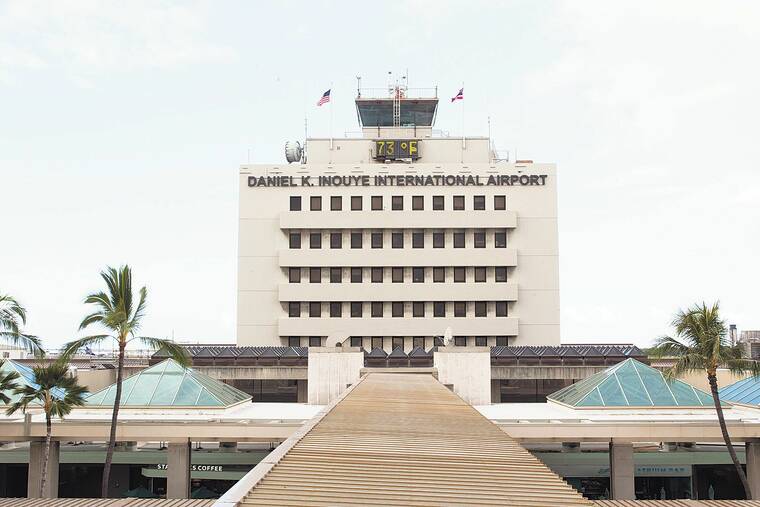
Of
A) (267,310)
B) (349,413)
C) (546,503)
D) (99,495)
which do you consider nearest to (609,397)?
(349,413)

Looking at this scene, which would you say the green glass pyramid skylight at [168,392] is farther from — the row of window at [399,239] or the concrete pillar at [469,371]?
the row of window at [399,239]

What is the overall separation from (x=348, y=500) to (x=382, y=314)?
69814 millimetres

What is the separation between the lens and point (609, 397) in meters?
45.2

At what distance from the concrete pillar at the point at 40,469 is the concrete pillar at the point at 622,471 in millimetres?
27546

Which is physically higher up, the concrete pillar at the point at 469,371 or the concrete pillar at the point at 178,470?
the concrete pillar at the point at 469,371

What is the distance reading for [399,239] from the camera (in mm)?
81562

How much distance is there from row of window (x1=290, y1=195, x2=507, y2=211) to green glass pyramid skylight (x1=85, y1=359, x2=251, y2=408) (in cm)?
3380

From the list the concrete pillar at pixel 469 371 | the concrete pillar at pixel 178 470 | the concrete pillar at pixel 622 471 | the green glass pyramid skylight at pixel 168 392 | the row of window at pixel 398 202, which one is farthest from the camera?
the row of window at pixel 398 202

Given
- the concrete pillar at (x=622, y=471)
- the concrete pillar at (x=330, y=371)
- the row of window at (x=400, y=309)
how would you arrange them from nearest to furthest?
the concrete pillar at (x=622, y=471), the concrete pillar at (x=330, y=371), the row of window at (x=400, y=309)

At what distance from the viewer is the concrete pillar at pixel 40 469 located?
37.3 metres

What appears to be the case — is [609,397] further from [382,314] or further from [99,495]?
[382,314]

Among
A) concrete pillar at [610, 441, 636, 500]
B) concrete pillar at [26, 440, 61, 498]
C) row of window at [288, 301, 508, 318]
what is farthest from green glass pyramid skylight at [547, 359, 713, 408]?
row of window at [288, 301, 508, 318]

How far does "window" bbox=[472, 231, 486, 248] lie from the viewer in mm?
81375

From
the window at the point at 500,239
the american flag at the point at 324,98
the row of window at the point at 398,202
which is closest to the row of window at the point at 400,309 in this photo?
the window at the point at 500,239
